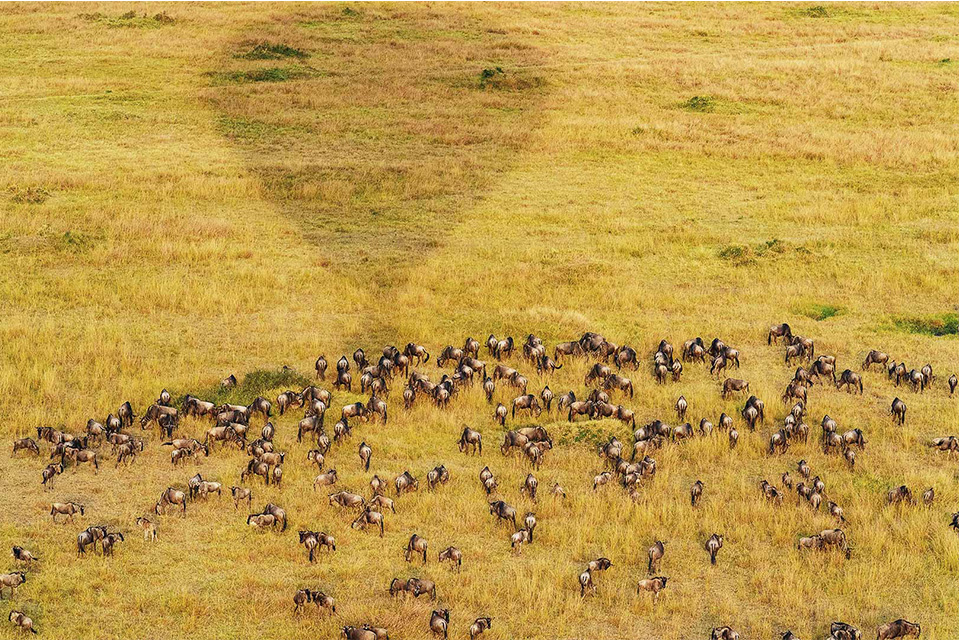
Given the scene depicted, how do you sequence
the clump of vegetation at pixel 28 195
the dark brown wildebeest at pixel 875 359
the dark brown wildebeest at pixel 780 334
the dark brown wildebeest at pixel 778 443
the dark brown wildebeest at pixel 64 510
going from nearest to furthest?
the dark brown wildebeest at pixel 64 510
the dark brown wildebeest at pixel 778 443
the dark brown wildebeest at pixel 875 359
the dark brown wildebeest at pixel 780 334
the clump of vegetation at pixel 28 195

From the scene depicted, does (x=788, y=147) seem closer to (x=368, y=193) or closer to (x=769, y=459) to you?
(x=368, y=193)

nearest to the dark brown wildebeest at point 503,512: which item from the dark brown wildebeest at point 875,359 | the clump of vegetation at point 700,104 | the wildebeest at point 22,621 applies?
the wildebeest at point 22,621

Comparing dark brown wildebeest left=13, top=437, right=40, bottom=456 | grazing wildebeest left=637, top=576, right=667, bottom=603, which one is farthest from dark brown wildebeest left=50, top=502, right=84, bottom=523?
grazing wildebeest left=637, top=576, right=667, bottom=603

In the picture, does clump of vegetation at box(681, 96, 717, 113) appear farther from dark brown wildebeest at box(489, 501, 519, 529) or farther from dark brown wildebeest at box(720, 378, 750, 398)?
dark brown wildebeest at box(489, 501, 519, 529)

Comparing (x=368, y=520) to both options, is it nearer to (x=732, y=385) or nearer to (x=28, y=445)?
(x=28, y=445)

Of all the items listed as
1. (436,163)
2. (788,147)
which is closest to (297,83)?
(436,163)

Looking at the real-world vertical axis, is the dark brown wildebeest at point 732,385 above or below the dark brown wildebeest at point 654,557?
below

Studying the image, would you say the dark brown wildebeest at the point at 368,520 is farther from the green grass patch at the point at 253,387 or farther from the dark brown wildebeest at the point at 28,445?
the dark brown wildebeest at the point at 28,445

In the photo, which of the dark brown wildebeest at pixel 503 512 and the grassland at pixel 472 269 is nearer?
the grassland at pixel 472 269
